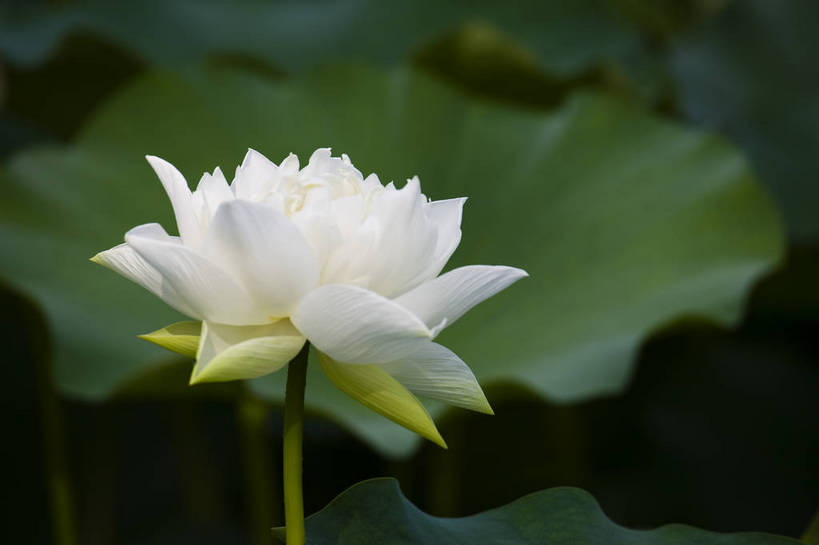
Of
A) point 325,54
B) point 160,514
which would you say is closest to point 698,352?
point 325,54

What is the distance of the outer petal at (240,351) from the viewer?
264mm

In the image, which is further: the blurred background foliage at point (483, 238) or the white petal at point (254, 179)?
the blurred background foliage at point (483, 238)

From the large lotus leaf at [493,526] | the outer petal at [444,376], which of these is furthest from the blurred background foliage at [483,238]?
the outer petal at [444,376]

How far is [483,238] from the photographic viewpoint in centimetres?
104

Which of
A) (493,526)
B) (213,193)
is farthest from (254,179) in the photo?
(493,526)

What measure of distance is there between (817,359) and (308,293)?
1485 millimetres

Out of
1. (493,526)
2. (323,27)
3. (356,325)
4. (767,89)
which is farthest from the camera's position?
(323,27)

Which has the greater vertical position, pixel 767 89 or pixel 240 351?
pixel 767 89

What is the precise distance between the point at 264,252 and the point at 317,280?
0.02 metres

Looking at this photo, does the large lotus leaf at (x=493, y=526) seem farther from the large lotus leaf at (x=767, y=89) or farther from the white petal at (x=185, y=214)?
the large lotus leaf at (x=767, y=89)

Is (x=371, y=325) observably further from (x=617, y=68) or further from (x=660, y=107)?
(x=660, y=107)

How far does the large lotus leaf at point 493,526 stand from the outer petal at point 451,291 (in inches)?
4.0

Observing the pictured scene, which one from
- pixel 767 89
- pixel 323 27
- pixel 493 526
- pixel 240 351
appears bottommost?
pixel 493 526

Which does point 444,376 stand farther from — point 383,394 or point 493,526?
point 493,526
